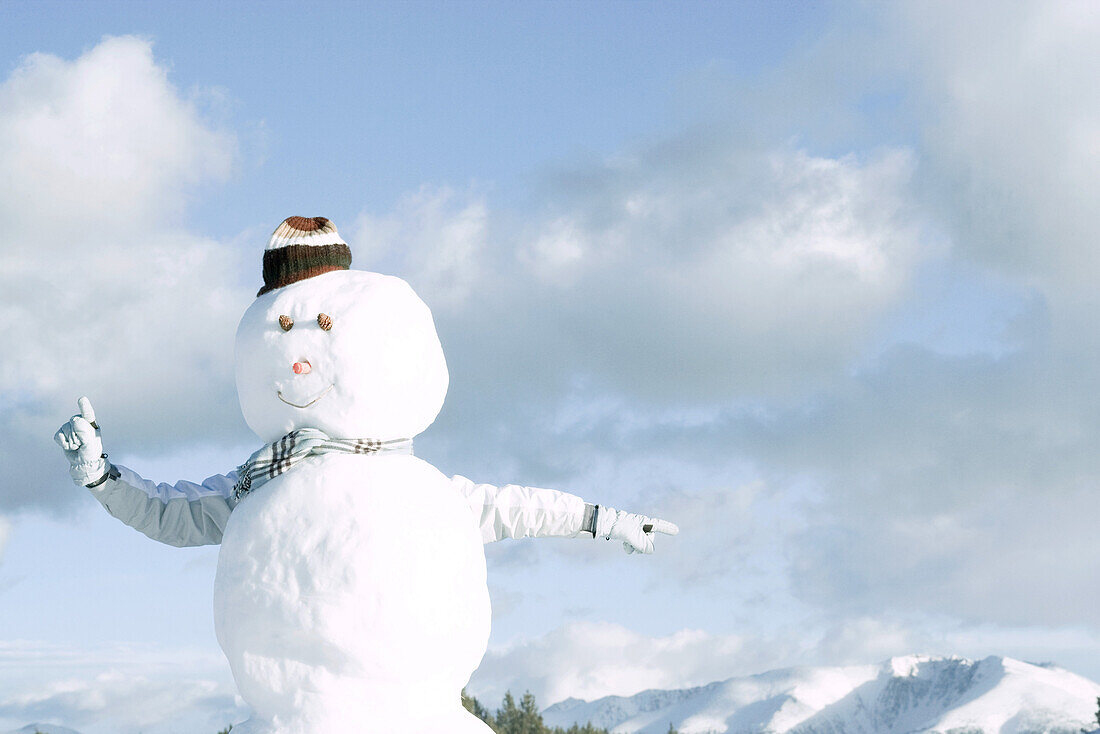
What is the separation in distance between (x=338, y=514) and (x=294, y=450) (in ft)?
1.66

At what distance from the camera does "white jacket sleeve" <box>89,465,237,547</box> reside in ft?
21.1

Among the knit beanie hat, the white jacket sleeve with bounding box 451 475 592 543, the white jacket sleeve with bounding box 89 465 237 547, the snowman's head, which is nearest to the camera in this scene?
the snowman's head

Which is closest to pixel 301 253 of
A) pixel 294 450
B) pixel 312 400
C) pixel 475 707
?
pixel 312 400

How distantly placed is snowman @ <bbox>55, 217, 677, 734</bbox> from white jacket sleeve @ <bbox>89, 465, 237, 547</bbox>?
0.01 meters

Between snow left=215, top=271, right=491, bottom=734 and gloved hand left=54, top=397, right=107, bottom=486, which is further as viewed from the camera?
gloved hand left=54, top=397, right=107, bottom=486

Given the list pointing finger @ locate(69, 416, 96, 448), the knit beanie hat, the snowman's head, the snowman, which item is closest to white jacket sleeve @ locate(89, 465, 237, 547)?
the snowman

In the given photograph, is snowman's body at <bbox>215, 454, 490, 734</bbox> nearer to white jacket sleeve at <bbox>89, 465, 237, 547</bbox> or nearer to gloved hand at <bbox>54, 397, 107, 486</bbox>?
white jacket sleeve at <bbox>89, 465, 237, 547</bbox>

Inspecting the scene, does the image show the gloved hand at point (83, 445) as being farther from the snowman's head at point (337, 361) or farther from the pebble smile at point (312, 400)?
the pebble smile at point (312, 400)

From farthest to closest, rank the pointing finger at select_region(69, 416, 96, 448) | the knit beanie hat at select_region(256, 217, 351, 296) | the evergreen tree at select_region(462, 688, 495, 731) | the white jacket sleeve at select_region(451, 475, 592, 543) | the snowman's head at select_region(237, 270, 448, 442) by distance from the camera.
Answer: the evergreen tree at select_region(462, 688, 495, 731) < the white jacket sleeve at select_region(451, 475, 592, 543) < the knit beanie hat at select_region(256, 217, 351, 296) < the pointing finger at select_region(69, 416, 96, 448) < the snowman's head at select_region(237, 270, 448, 442)

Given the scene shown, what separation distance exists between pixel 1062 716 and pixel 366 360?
174 metres

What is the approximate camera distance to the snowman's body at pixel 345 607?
18.0ft

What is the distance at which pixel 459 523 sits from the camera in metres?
6.00

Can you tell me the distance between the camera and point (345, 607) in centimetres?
548

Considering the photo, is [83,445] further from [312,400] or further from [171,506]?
[312,400]
